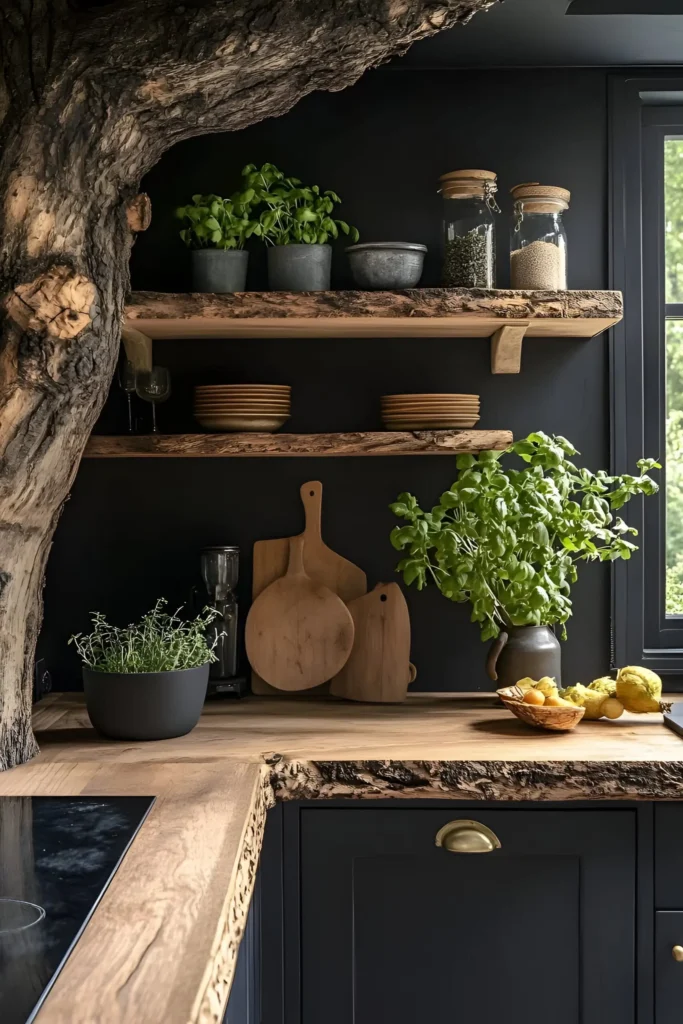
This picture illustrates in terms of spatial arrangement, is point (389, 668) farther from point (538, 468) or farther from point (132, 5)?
point (132, 5)

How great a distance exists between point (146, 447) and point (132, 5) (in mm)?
892

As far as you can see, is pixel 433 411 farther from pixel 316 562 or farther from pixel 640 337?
pixel 640 337

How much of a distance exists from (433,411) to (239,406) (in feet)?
1.39

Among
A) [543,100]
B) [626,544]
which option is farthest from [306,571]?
[543,100]

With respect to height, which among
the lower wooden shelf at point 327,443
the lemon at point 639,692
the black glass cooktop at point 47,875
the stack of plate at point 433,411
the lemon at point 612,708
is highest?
the stack of plate at point 433,411

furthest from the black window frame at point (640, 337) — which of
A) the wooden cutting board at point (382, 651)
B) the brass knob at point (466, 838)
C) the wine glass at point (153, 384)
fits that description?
the wine glass at point (153, 384)

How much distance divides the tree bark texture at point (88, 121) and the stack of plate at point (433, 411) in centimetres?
73

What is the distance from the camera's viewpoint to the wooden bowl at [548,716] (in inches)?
76.5

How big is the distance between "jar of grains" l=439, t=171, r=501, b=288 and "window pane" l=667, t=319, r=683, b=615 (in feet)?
1.79

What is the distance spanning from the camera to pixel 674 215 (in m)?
2.48

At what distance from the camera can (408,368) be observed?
8.07 feet

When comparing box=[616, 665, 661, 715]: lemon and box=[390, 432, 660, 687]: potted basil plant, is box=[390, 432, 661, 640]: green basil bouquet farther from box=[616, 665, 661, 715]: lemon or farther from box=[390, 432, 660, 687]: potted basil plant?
box=[616, 665, 661, 715]: lemon

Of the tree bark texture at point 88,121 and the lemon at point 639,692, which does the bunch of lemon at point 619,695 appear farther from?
the tree bark texture at point 88,121

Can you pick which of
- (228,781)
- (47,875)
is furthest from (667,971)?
(47,875)
